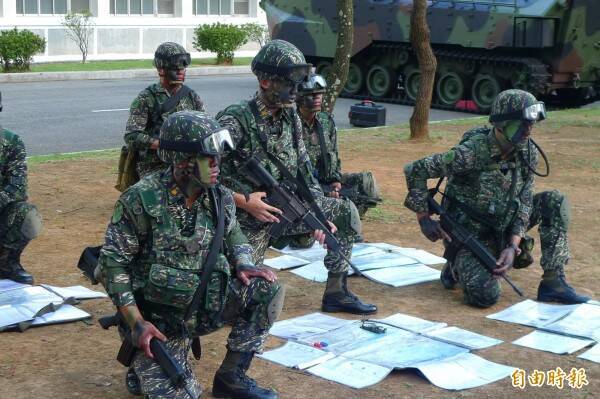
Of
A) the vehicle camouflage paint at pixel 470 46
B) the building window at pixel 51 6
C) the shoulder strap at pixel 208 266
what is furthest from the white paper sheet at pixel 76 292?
the building window at pixel 51 6

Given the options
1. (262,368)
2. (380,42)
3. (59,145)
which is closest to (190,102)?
(262,368)

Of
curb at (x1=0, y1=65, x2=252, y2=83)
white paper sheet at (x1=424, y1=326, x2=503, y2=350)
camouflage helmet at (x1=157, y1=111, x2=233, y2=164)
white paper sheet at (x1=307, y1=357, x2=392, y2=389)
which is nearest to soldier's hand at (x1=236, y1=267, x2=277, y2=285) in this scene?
camouflage helmet at (x1=157, y1=111, x2=233, y2=164)

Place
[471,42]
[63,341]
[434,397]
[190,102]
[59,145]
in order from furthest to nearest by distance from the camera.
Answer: [471,42], [59,145], [190,102], [63,341], [434,397]

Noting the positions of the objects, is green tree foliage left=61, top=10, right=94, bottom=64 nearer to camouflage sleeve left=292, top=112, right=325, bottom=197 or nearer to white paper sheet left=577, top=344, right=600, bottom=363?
→ camouflage sleeve left=292, top=112, right=325, bottom=197

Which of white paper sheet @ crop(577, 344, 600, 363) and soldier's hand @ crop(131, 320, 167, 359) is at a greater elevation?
soldier's hand @ crop(131, 320, 167, 359)

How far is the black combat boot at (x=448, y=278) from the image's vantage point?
25.2 ft

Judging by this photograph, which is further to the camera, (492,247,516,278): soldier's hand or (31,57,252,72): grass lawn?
(31,57,252,72): grass lawn

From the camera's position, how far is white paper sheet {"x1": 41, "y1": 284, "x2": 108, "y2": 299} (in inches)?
275

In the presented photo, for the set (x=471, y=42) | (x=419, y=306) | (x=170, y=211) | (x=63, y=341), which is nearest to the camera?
(x=170, y=211)

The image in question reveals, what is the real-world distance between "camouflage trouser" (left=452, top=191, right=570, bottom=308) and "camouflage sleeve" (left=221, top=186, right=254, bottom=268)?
2.44 meters

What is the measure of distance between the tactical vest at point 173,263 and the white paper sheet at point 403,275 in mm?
2870

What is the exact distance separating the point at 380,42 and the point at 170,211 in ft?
59.5

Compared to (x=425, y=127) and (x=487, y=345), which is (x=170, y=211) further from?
(x=425, y=127)

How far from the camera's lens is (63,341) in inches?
246
